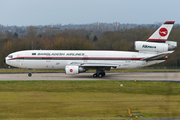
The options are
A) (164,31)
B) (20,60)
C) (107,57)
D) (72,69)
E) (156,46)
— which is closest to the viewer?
(72,69)

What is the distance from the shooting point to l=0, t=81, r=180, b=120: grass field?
17.4m

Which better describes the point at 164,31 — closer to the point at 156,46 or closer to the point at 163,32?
the point at 163,32

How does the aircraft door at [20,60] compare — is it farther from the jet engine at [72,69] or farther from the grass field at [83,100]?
the jet engine at [72,69]

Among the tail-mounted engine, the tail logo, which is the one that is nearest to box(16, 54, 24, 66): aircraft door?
the tail-mounted engine

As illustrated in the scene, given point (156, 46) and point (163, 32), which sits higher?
point (163, 32)

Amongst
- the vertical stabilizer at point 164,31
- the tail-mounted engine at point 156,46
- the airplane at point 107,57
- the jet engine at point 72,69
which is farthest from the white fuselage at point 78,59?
the vertical stabilizer at point 164,31

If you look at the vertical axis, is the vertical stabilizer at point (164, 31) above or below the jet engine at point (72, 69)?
above

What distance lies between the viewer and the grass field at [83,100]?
17.4 meters

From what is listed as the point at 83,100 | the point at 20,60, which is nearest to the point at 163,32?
the point at 83,100

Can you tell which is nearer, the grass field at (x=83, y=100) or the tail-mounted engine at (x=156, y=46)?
the grass field at (x=83, y=100)

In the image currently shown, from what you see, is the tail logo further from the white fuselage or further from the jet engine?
the jet engine

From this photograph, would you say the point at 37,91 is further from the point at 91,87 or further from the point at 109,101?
the point at 109,101

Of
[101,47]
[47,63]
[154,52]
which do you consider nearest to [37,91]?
[47,63]

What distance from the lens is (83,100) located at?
22.2m
